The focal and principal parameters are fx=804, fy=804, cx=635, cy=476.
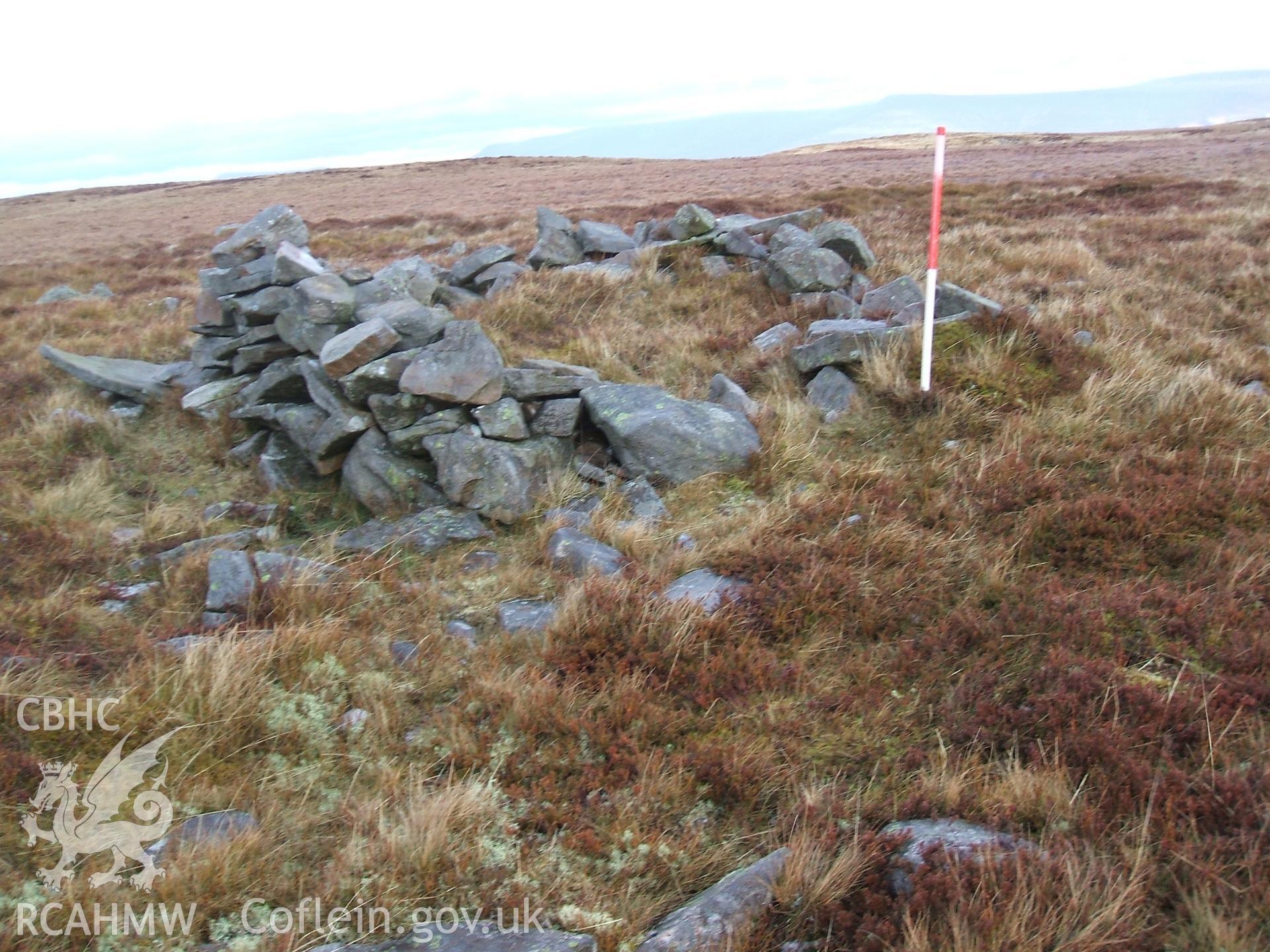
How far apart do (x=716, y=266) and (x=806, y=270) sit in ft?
5.27

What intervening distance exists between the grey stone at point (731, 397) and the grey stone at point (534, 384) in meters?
1.36

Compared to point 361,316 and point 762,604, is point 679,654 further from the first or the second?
point 361,316

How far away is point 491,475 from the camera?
250 inches

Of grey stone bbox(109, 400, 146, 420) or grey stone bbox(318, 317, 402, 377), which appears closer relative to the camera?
grey stone bbox(318, 317, 402, 377)

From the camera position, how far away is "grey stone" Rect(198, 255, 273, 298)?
9078mm

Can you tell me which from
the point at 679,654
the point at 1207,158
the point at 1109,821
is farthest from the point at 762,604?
the point at 1207,158

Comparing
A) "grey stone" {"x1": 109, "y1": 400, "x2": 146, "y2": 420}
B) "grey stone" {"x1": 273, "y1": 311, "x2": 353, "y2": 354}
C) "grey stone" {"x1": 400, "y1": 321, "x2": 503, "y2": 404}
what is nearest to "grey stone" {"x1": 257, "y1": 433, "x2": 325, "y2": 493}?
"grey stone" {"x1": 273, "y1": 311, "x2": 353, "y2": 354}

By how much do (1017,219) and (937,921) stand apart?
1791 centimetres

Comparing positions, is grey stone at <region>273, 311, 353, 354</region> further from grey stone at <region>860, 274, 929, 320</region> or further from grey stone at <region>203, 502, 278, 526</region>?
grey stone at <region>860, 274, 929, 320</region>

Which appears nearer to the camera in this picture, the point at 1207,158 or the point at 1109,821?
the point at 1109,821

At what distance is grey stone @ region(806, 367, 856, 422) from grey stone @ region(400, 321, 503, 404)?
2912 mm

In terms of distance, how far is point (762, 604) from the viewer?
15.0 feet

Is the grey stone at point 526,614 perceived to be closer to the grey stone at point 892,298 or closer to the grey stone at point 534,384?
the grey stone at point 534,384

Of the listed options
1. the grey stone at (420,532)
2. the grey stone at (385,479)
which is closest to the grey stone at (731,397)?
the grey stone at (420,532)
